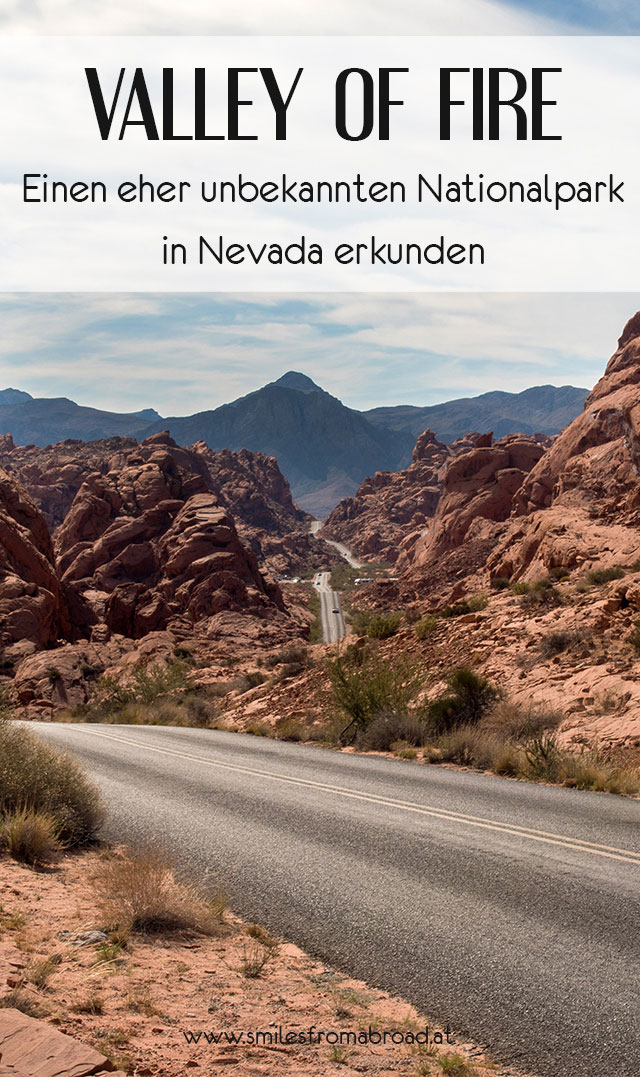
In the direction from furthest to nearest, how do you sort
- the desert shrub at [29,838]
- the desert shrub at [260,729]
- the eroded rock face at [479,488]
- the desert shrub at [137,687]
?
1. the eroded rock face at [479,488]
2. the desert shrub at [137,687]
3. the desert shrub at [260,729]
4. the desert shrub at [29,838]

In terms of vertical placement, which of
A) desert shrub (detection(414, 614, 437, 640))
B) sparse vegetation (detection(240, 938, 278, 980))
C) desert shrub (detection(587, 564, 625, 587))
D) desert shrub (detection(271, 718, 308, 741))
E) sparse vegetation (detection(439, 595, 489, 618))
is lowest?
desert shrub (detection(271, 718, 308, 741))

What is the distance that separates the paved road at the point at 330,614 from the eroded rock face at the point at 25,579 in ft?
64.5

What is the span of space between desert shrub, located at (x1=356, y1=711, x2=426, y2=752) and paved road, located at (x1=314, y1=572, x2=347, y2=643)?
1561 inches

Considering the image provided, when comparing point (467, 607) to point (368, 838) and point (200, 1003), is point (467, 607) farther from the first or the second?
point (200, 1003)

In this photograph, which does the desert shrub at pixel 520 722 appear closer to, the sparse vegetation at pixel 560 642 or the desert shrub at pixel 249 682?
the sparse vegetation at pixel 560 642

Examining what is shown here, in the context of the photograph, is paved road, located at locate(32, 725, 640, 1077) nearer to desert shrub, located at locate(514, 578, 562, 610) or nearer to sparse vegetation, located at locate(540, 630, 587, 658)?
sparse vegetation, located at locate(540, 630, 587, 658)

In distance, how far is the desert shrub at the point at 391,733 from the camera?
57.3 ft

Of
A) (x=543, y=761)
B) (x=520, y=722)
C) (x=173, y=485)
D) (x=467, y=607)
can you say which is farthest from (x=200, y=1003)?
(x=173, y=485)

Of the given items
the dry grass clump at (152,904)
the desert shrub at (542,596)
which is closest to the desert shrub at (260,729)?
the desert shrub at (542,596)

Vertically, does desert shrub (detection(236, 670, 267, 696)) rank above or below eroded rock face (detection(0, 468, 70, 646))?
below

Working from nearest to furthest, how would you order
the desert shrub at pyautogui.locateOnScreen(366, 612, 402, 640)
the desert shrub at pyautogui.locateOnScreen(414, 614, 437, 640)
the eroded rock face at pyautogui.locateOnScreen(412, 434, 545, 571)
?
the desert shrub at pyautogui.locateOnScreen(414, 614, 437, 640), the desert shrub at pyautogui.locateOnScreen(366, 612, 402, 640), the eroded rock face at pyautogui.locateOnScreen(412, 434, 545, 571)

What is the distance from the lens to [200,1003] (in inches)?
204

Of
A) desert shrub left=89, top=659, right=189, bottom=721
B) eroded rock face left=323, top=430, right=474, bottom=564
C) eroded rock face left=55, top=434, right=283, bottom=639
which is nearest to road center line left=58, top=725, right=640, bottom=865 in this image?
desert shrub left=89, top=659, right=189, bottom=721

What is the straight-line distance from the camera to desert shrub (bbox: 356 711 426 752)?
1745cm
